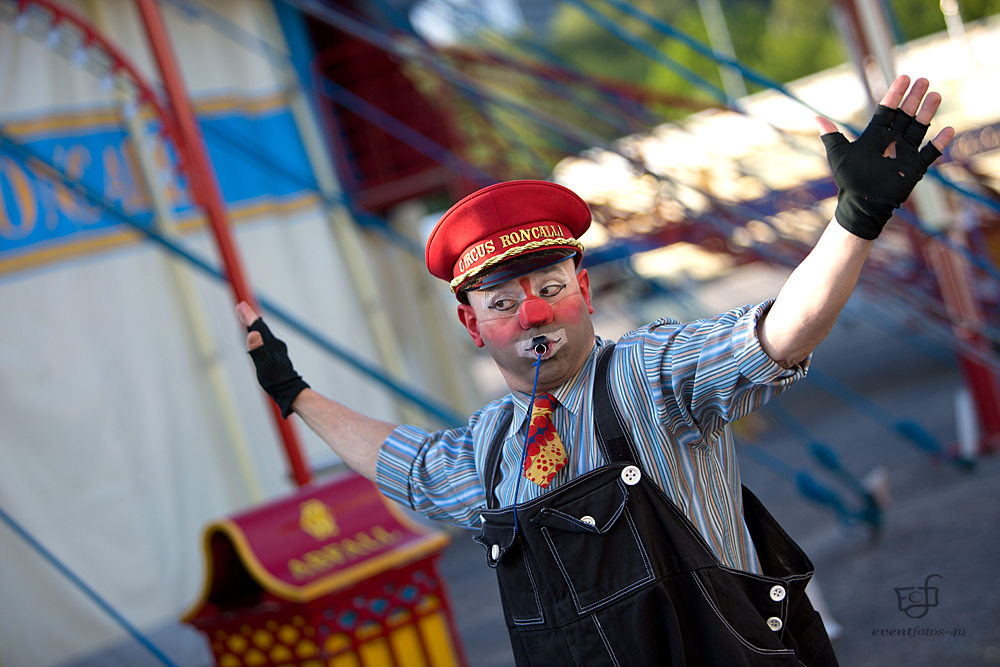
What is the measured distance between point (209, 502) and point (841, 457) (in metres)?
4.35

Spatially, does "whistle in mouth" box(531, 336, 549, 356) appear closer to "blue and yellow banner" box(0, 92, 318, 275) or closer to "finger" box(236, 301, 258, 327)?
"finger" box(236, 301, 258, 327)

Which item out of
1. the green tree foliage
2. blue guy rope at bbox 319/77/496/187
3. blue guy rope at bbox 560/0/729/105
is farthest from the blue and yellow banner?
the green tree foliage

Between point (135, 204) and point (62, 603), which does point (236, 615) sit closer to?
point (62, 603)

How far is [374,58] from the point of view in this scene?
6785 millimetres

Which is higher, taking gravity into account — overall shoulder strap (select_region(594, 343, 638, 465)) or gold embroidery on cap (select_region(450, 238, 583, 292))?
gold embroidery on cap (select_region(450, 238, 583, 292))

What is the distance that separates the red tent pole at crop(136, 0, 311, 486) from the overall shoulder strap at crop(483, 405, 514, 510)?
1.51 meters

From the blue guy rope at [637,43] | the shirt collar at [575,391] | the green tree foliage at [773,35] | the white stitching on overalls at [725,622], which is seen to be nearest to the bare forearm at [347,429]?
the shirt collar at [575,391]

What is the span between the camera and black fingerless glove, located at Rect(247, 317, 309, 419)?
188 centimetres

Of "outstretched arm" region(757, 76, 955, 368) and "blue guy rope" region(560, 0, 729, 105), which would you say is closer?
"outstretched arm" region(757, 76, 955, 368)

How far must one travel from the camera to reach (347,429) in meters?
1.84

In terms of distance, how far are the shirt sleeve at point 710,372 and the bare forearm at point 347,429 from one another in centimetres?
67

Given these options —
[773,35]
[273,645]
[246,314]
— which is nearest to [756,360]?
[246,314]

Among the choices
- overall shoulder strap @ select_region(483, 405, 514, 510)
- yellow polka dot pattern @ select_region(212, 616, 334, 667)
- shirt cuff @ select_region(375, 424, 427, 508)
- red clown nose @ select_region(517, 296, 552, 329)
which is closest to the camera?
red clown nose @ select_region(517, 296, 552, 329)

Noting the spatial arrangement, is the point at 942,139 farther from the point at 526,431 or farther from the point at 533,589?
the point at 533,589
